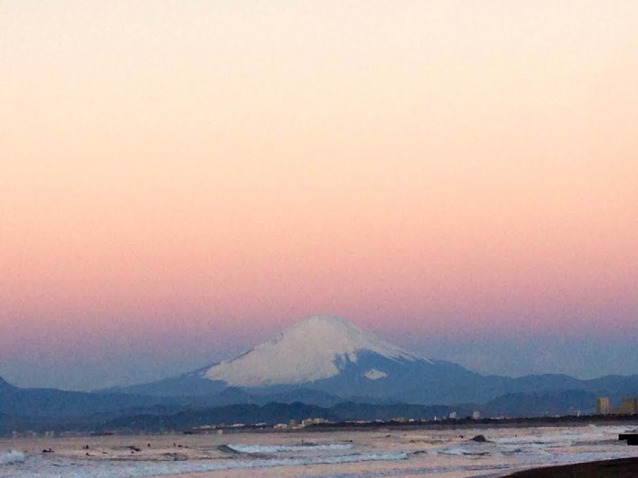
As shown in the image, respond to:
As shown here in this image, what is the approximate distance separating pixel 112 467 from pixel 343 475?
1825cm

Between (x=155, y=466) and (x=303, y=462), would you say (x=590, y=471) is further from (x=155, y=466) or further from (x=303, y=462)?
(x=155, y=466)

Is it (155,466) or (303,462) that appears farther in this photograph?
(303,462)

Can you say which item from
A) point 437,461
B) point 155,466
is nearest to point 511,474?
point 437,461

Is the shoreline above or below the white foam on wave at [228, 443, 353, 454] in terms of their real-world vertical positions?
below

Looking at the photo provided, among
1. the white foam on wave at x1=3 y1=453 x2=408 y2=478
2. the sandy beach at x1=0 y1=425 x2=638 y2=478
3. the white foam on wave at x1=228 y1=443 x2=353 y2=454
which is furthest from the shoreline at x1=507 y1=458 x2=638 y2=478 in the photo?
the white foam on wave at x1=228 y1=443 x2=353 y2=454

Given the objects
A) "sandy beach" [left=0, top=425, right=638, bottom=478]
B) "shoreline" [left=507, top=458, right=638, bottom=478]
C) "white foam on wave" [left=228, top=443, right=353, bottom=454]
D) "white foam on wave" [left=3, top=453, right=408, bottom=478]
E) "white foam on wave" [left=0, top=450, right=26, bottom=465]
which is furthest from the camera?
"white foam on wave" [left=228, top=443, right=353, bottom=454]

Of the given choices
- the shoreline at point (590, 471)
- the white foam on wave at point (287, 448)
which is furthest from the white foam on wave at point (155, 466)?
the shoreline at point (590, 471)

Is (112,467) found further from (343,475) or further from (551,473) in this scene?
(551,473)

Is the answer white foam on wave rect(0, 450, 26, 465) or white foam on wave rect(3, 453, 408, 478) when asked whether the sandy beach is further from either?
white foam on wave rect(0, 450, 26, 465)

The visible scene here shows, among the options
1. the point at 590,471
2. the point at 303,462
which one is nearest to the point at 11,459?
the point at 303,462

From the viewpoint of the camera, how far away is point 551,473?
184 feet

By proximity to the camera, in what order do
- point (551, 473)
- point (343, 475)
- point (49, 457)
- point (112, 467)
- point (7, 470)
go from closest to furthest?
point (551, 473) → point (343, 475) → point (7, 470) → point (112, 467) → point (49, 457)

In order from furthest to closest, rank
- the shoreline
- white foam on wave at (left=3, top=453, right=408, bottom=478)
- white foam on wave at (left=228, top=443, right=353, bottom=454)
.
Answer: white foam on wave at (left=228, top=443, right=353, bottom=454) < white foam on wave at (left=3, top=453, right=408, bottom=478) < the shoreline

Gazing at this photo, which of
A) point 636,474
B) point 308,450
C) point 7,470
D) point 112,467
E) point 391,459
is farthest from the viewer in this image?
point 308,450
